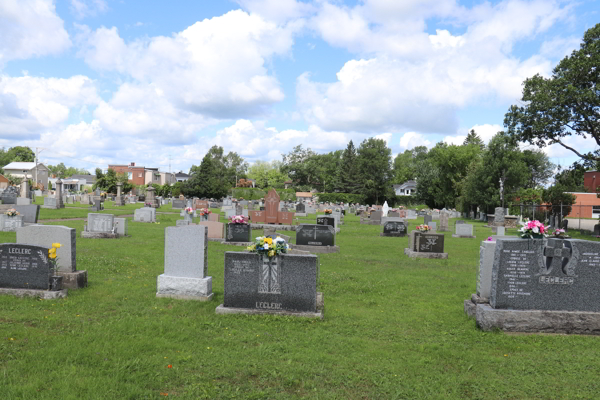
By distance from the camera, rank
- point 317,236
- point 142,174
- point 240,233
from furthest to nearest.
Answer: point 142,174, point 240,233, point 317,236

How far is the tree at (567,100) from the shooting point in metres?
24.8

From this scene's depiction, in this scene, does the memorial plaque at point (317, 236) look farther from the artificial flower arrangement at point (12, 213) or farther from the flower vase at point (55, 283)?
the artificial flower arrangement at point (12, 213)

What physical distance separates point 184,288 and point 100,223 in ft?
36.6

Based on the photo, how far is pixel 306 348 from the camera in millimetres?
5773

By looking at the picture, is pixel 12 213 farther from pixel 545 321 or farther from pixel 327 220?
pixel 545 321

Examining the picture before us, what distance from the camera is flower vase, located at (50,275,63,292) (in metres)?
7.86

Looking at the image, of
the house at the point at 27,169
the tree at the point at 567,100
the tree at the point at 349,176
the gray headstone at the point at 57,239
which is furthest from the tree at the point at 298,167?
the gray headstone at the point at 57,239

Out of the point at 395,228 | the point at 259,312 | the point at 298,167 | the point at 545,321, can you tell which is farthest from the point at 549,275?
the point at 298,167

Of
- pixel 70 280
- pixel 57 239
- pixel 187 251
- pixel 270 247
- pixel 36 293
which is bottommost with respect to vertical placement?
pixel 36 293

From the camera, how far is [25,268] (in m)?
7.92

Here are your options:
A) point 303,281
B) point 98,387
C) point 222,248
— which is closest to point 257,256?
point 303,281

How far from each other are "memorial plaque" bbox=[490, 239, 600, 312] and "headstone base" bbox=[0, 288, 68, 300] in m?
7.56

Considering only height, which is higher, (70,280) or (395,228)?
(395,228)

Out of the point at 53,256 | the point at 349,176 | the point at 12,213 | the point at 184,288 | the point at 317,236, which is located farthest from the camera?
the point at 349,176
